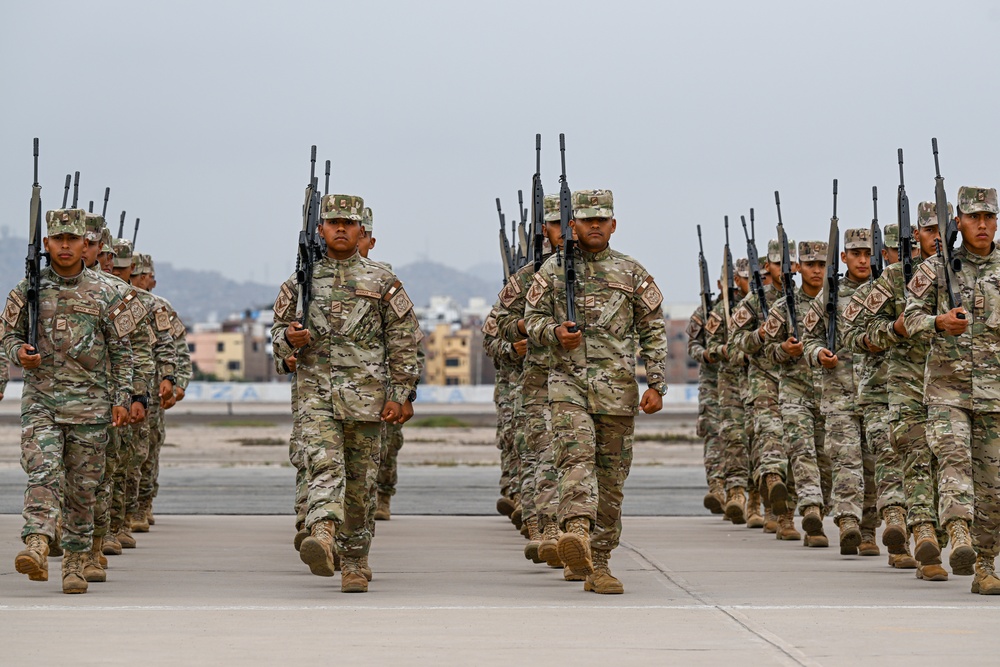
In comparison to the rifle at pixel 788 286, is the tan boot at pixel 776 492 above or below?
below

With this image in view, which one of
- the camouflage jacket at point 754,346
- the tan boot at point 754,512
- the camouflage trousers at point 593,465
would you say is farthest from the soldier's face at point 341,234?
the tan boot at point 754,512

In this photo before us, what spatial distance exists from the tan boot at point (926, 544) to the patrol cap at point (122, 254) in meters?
6.51

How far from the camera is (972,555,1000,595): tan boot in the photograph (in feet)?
33.9

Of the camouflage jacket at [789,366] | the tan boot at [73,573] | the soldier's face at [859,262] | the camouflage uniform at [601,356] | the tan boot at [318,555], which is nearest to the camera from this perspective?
the tan boot at [318,555]

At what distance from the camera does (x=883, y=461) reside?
12.6 m

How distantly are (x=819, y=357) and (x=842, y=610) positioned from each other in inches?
160

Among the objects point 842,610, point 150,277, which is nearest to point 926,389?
point 842,610

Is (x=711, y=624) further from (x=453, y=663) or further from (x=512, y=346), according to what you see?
(x=512, y=346)

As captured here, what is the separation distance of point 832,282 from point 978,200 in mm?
3172

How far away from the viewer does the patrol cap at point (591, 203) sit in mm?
11039

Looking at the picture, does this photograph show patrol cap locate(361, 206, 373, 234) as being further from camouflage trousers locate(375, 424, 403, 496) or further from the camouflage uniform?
camouflage trousers locate(375, 424, 403, 496)

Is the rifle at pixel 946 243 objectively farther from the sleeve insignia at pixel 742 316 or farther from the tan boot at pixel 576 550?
the sleeve insignia at pixel 742 316

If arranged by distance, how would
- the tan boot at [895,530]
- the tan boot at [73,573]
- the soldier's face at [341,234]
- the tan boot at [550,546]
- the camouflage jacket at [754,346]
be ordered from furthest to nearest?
the camouflage jacket at [754,346]
the tan boot at [895,530]
the tan boot at [550,546]
the soldier's face at [341,234]
the tan boot at [73,573]

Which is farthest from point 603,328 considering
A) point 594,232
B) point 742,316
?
point 742,316
